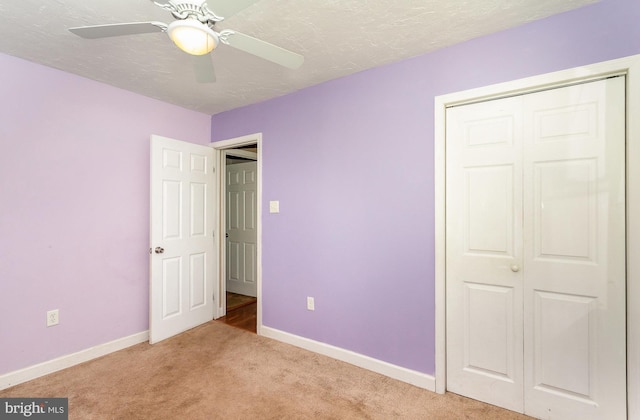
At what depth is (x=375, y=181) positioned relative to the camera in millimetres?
2400

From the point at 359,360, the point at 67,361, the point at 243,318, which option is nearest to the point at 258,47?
the point at 359,360

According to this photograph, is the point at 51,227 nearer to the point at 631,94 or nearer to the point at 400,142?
the point at 400,142

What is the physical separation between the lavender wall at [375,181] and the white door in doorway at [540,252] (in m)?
0.19

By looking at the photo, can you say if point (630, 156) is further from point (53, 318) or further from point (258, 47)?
point (53, 318)

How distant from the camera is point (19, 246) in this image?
2240 mm

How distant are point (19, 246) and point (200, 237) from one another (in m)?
1.44

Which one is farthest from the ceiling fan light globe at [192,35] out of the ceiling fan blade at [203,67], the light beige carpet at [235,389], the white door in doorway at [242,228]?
the white door in doorway at [242,228]

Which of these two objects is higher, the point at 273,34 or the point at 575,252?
the point at 273,34

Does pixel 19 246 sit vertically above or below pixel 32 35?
below

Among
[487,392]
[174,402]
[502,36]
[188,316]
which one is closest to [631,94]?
[502,36]

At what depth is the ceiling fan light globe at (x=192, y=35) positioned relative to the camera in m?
1.31

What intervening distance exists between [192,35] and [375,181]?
1561mm

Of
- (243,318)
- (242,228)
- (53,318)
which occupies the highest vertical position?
(242,228)

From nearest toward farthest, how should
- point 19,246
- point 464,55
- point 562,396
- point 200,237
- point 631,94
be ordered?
point 631,94 → point 562,396 → point 464,55 → point 19,246 → point 200,237
